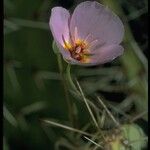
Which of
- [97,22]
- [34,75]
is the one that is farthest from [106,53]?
[34,75]

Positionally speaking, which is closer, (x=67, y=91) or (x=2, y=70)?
(x=67, y=91)

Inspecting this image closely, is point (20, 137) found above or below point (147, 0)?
below

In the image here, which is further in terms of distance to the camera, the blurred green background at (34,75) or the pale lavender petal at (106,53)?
the blurred green background at (34,75)

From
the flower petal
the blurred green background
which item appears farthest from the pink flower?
the blurred green background

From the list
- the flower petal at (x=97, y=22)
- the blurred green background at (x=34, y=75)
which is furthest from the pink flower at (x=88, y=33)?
the blurred green background at (x=34, y=75)

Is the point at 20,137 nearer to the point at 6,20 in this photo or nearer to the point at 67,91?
the point at 6,20

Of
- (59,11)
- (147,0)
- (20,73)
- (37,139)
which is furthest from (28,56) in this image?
(59,11)

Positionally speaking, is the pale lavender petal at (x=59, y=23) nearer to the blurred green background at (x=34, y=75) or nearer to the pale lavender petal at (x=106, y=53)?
the pale lavender petal at (x=106, y=53)
